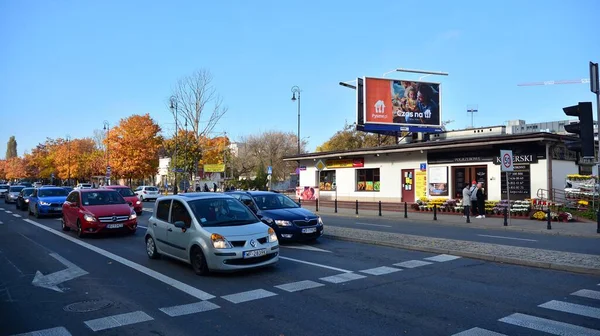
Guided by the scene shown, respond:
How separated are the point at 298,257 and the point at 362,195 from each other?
77.7ft

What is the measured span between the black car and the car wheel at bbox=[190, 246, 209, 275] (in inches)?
159

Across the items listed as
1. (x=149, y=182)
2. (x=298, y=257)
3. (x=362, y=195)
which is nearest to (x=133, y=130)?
(x=149, y=182)

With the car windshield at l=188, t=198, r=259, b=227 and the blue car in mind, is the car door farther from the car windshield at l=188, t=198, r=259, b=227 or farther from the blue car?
the blue car

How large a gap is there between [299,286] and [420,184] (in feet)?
76.0

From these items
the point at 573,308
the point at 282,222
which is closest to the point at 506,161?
the point at 282,222

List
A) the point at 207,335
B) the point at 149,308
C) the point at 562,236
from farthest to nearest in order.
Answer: the point at 562,236 < the point at 149,308 < the point at 207,335

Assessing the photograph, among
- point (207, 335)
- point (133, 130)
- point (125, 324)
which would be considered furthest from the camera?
point (133, 130)

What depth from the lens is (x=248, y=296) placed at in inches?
275

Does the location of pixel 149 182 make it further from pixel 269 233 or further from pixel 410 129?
pixel 269 233

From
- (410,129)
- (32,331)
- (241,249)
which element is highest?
(410,129)

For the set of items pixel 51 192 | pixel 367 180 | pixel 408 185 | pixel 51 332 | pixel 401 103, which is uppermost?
pixel 401 103

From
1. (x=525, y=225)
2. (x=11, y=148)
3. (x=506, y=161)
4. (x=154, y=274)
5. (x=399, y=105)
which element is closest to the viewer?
(x=154, y=274)

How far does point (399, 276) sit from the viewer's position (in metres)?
8.47

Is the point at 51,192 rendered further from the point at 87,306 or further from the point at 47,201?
the point at 87,306
